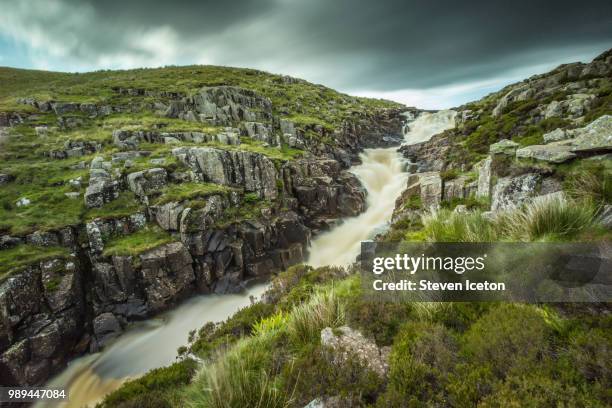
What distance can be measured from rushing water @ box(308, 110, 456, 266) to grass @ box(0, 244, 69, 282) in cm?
1649

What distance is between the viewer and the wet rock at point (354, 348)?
3684mm

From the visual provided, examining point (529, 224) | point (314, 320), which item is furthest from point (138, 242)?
point (529, 224)

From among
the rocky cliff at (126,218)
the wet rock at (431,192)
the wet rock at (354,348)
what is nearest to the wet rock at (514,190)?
the wet rock at (431,192)

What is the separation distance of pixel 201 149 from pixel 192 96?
1031 inches

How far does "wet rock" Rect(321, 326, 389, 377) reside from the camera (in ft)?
12.1

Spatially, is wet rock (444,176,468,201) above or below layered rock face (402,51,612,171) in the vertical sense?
below

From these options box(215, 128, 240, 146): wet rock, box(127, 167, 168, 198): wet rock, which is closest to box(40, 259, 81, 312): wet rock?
box(127, 167, 168, 198): wet rock

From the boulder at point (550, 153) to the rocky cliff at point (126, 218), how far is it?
1677cm

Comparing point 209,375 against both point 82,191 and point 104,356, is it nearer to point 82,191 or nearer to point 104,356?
point 104,356

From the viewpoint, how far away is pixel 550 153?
713cm

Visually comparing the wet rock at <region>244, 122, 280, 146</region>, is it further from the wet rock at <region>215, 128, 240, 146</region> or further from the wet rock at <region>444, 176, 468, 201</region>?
the wet rock at <region>444, 176, 468, 201</region>

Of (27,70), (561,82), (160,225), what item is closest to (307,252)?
(160,225)

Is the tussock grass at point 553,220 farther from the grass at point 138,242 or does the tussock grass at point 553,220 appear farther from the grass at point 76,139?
the grass at point 76,139

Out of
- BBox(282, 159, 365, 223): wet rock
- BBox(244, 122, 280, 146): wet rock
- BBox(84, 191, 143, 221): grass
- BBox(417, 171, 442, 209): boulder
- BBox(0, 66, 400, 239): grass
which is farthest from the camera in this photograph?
BBox(244, 122, 280, 146): wet rock
